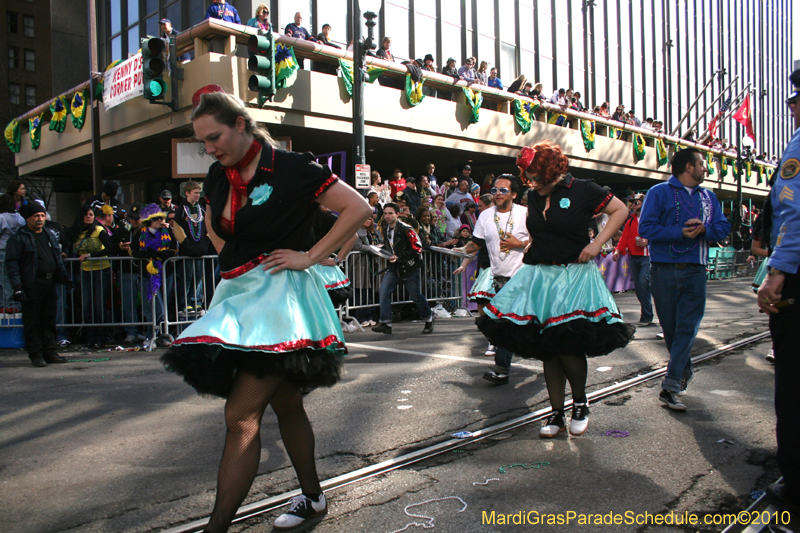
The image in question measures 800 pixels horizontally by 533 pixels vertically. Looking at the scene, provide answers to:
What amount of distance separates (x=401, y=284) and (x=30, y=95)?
198 ft

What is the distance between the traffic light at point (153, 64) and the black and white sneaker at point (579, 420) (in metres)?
8.74

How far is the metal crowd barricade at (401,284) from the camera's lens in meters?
10.3

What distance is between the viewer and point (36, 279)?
732 cm

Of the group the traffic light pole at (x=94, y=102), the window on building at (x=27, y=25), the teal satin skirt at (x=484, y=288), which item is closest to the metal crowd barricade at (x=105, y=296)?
the traffic light pole at (x=94, y=102)

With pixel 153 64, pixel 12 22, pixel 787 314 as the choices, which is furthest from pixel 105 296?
pixel 12 22

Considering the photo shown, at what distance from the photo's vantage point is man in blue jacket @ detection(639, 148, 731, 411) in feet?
15.6

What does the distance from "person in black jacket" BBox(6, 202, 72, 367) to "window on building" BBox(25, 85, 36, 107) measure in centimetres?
5974

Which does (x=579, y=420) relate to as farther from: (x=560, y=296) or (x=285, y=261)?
(x=285, y=261)

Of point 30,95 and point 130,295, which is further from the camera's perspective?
point 30,95

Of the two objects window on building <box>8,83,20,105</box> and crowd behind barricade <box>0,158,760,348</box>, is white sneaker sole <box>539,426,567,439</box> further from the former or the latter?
window on building <box>8,83,20,105</box>

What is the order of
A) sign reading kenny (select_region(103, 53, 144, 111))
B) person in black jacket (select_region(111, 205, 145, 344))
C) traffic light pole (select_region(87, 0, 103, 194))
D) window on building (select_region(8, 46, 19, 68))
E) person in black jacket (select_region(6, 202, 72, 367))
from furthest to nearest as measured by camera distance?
1. window on building (select_region(8, 46, 19, 68))
2. sign reading kenny (select_region(103, 53, 144, 111))
3. traffic light pole (select_region(87, 0, 103, 194))
4. person in black jacket (select_region(111, 205, 145, 344))
5. person in black jacket (select_region(6, 202, 72, 367))

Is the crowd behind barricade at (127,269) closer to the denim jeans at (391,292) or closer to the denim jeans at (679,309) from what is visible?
the denim jeans at (391,292)

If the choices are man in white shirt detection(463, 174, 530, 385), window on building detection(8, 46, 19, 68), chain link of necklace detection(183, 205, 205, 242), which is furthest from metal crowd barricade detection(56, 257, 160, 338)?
window on building detection(8, 46, 19, 68)

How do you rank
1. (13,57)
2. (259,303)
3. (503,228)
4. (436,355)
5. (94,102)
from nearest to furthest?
(259,303) < (503,228) < (436,355) < (94,102) < (13,57)
